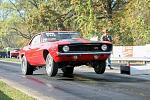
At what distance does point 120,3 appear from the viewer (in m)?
49.6

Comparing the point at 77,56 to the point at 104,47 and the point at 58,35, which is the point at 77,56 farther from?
the point at 58,35

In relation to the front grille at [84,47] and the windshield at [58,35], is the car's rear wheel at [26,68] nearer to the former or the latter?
the windshield at [58,35]

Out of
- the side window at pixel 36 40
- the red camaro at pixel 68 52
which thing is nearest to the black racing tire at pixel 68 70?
the red camaro at pixel 68 52

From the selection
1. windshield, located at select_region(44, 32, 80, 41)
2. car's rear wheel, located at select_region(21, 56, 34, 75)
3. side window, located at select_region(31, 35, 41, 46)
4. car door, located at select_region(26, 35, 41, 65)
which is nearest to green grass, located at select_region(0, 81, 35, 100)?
windshield, located at select_region(44, 32, 80, 41)

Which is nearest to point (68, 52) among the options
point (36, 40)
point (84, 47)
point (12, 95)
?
point (84, 47)

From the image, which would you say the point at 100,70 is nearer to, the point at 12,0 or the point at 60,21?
the point at 60,21

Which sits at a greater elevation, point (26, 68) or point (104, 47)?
point (104, 47)

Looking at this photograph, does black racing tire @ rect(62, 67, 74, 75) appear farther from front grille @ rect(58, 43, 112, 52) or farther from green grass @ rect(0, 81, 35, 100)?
green grass @ rect(0, 81, 35, 100)

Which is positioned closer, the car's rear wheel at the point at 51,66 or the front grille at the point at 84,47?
the front grille at the point at 84,47

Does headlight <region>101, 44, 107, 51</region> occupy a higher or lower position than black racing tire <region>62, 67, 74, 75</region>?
higher

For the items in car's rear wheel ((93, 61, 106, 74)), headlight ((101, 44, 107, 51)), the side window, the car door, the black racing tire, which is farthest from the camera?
the black racing tire

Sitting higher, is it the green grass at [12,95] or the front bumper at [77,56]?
the front bumper at [77,56]

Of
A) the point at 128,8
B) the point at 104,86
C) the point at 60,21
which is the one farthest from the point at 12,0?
the point at 104,86

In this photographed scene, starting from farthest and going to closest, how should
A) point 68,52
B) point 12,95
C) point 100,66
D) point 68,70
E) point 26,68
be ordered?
point 26,68 → point 68,70 → point 100,66 → point 68,52 → point 12,95
